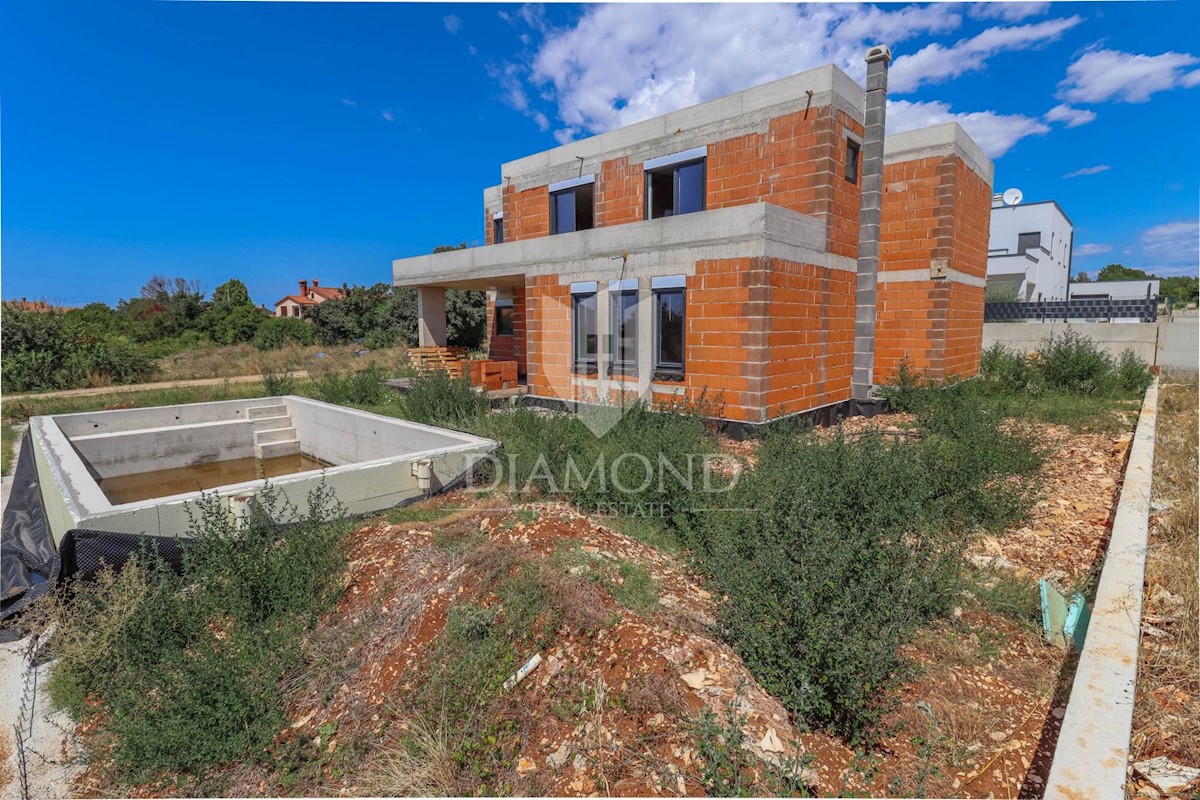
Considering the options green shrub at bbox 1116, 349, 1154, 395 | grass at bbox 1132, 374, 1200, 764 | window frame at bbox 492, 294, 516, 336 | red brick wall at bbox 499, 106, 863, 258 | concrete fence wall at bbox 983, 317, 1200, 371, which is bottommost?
grass at bbox 1132, 374, 1200, 764

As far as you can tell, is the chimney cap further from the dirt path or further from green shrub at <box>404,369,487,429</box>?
the dirt path

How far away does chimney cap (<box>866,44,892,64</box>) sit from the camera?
10.6 m

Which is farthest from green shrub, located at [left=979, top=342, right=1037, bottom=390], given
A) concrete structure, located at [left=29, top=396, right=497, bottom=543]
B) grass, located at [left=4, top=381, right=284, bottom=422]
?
grass, located at [left=4, top=381, right=284, bottom=422]

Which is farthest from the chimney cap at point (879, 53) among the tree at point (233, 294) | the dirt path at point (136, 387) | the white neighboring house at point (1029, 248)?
the tree at point (233, 294)

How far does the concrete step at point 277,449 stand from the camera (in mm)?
12242

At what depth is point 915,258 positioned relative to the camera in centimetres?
1170

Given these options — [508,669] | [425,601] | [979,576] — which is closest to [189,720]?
[425,601]

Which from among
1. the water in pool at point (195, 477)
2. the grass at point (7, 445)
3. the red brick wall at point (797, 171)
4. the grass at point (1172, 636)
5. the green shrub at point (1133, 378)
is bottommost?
the water in pool at point (195, 477)

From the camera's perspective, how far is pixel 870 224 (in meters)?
11.2

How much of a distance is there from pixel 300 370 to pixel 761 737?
24972 mm

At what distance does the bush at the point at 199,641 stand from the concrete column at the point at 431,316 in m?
10.5

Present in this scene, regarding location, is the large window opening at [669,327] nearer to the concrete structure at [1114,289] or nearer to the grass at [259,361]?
the grass at [259,361]

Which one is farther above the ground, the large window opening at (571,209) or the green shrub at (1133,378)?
the large window opening at (571,209)

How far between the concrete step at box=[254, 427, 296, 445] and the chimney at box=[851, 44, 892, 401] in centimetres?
1201
